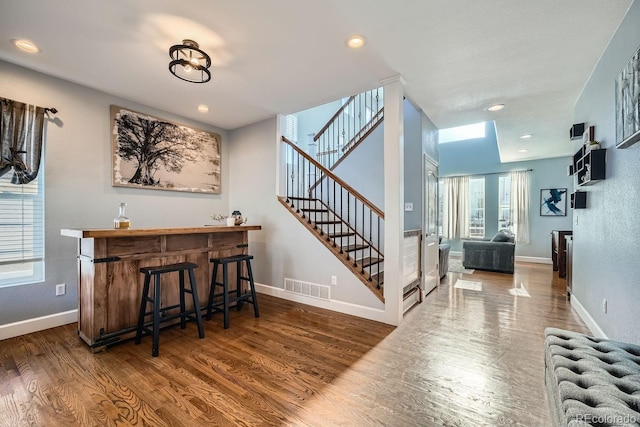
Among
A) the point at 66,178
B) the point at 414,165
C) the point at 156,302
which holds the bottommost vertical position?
the point at 156,302

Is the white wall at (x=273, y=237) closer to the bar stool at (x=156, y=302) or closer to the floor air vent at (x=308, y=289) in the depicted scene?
the floor air vent at (x=308, y=289)

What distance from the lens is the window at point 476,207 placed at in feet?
26.6

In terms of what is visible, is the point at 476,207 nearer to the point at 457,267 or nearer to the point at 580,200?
the point at 457,267

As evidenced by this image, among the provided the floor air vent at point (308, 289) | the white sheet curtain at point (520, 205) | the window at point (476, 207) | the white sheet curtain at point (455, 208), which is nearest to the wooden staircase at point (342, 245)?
the floor air vent at point (308, 289)

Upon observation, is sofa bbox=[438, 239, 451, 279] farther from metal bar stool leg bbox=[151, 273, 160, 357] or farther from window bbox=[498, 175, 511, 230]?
metal bar stool leg bbox=[151, 273, 160, 357]

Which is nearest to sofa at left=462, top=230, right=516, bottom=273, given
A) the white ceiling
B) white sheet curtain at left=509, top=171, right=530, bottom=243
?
white sheet curtain at left=509, top=171, right=530, bottom=243

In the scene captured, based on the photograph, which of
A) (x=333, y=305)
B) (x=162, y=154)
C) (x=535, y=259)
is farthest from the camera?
(x=535, y=259)

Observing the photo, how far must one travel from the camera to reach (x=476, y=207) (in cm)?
816

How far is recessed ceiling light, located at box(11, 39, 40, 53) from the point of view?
2.44 m

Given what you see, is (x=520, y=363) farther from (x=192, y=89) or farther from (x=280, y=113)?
(x=192, y=89)

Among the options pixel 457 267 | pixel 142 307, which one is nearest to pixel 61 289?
pixel 142 307

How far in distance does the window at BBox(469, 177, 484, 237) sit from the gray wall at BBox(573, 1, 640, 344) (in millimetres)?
5071

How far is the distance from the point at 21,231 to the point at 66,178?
0.69m

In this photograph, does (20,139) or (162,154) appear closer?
(20,139)
